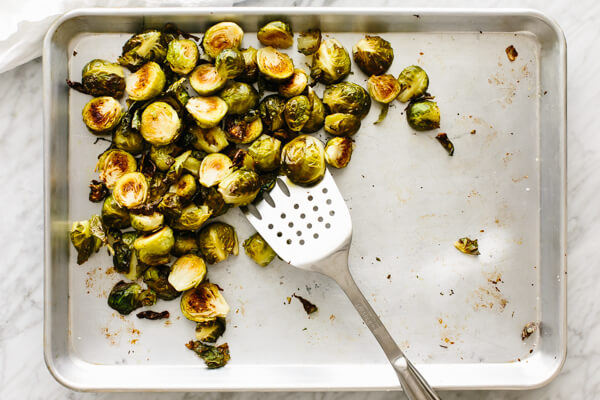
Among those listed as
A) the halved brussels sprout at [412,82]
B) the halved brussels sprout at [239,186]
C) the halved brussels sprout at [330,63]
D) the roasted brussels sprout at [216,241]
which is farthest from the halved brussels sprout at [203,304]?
the halved brussels sprout at [412,82]

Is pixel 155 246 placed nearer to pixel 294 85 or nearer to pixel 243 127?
pixel 243 127

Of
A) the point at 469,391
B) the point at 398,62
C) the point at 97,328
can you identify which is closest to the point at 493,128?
the point at 398,62

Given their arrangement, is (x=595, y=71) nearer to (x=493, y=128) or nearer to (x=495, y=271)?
(x=493, y=128)

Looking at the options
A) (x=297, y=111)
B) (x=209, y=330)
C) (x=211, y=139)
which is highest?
(x=297, y=111)

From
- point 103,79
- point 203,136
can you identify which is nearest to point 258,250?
point 203,136

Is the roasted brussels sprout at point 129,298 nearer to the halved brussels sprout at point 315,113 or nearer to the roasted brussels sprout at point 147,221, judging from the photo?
the roasted brussels sprout at point 147,221

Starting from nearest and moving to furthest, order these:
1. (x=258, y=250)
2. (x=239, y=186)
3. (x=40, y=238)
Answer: (x=239, y=186), (x=258, y=250), (x=40, y=238)
